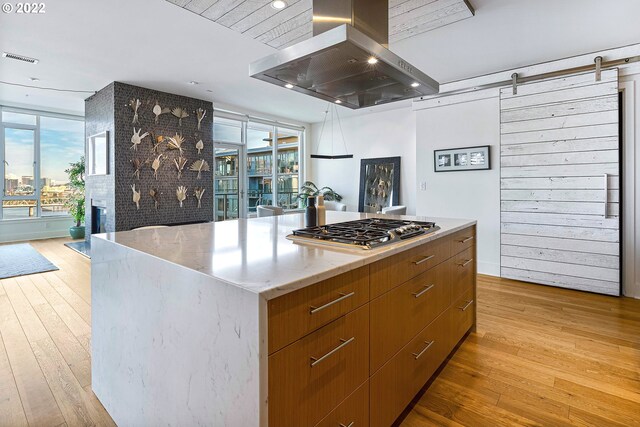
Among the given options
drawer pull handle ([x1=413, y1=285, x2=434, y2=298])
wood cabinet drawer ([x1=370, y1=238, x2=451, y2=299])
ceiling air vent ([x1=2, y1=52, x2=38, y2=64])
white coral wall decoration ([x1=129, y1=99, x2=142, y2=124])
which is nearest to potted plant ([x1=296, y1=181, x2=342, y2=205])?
white coral wall decoration ([x1=129, y1=99, x2=142, y2=124])

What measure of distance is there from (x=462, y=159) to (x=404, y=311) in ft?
11.9

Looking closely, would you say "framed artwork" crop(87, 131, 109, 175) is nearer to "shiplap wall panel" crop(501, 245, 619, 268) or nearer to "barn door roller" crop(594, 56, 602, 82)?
"shiplap wall panel" crop(501, 245, 619, 268)

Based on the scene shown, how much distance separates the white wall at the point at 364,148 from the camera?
20.9ft

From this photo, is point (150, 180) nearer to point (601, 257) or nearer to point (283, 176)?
point (283, 176)

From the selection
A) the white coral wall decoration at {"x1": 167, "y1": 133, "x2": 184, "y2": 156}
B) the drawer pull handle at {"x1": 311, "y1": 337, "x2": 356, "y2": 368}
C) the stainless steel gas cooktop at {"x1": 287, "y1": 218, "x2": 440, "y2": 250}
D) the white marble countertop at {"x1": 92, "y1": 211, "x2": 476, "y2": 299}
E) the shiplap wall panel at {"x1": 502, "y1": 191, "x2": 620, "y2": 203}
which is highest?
the white coral wall decoration at {"x1": 167, "y1": 133, "x2": 184, "y2": 156}

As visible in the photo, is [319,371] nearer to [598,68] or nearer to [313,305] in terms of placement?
[313,305]

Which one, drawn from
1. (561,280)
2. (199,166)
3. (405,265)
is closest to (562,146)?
(561,280)

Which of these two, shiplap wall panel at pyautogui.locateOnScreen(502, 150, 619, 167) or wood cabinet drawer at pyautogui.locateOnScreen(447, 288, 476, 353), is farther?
shiplap wall panel at pyautogui.locateOnScreen(502, 150, 619, 167)

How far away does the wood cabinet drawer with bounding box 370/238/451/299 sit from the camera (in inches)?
53.1

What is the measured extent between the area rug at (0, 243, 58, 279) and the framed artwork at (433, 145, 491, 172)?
567cm

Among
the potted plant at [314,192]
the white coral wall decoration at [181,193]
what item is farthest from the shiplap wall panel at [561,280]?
the white coral wall decoration at [181,193]

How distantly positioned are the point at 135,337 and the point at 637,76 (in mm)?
5059

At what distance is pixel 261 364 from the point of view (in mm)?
875

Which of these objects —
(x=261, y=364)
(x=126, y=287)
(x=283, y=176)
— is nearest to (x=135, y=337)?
(x=126, y=287)
